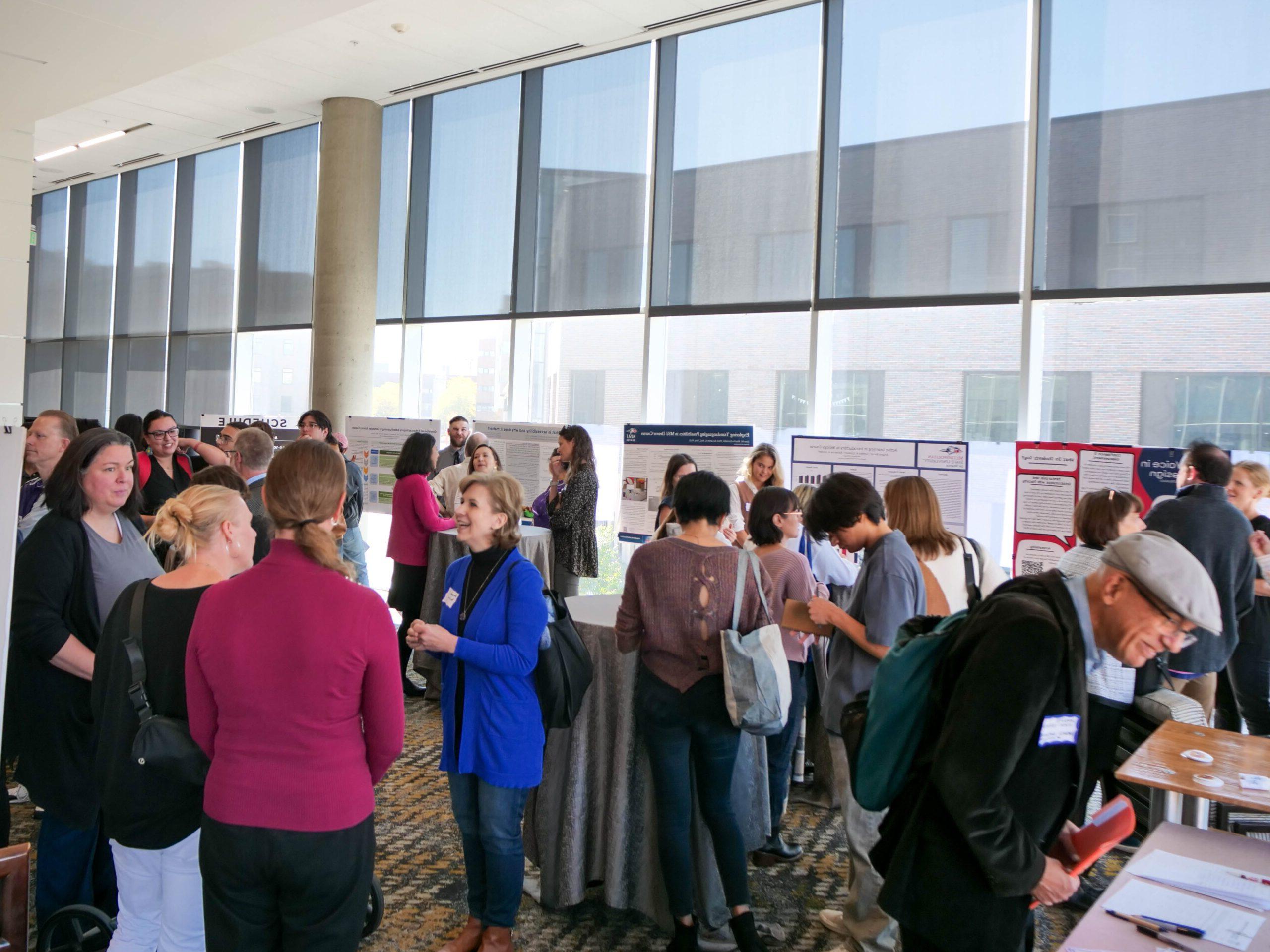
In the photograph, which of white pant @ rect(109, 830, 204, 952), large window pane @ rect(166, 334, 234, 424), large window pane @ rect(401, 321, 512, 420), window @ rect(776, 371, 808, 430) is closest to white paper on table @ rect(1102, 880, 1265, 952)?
white pant @ rect(109, 830, 204, 952)

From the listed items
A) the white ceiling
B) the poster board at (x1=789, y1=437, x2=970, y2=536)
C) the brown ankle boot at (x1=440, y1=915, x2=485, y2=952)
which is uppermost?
the white ceiling

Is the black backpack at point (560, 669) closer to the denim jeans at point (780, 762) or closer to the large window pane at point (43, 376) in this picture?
the denim jeans at point (780, 762)

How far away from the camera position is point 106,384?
13.3m

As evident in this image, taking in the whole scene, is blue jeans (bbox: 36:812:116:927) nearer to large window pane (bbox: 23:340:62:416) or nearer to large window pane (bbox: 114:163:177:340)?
large window pane (bbox: 114:163:177:340)

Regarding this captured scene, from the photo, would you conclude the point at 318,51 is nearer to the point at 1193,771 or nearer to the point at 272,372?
the point at 272,372

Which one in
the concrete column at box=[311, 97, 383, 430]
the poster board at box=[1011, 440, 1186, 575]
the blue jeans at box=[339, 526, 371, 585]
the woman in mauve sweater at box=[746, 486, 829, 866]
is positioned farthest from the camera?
the concrete column at box=[311, 97, 383, 430]

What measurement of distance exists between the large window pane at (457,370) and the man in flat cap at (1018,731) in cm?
740

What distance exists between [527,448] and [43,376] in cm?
1091

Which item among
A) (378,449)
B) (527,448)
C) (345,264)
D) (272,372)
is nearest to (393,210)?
(345,264)

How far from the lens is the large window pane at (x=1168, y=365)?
5.32 meters

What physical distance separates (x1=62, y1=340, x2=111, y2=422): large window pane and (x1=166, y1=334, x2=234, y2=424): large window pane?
6.24 feet

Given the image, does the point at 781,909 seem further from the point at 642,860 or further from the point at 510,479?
the point at 510,479

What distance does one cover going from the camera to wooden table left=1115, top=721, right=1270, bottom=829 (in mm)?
2270

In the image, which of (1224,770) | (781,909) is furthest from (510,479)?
(1224,770)
